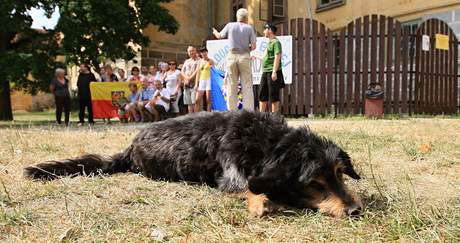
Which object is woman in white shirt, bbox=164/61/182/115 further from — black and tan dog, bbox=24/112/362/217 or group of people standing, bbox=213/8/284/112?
black and tan dog, bbox=24/112/362/217

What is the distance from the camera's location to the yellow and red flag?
14.4 m

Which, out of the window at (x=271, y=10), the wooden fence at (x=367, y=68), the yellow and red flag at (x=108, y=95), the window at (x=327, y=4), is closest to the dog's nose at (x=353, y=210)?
the wooden fence at (x=367, y=68)

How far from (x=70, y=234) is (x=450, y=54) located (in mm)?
14225

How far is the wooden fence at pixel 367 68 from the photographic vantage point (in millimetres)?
13078

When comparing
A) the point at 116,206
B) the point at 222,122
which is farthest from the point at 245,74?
the point at 116,206

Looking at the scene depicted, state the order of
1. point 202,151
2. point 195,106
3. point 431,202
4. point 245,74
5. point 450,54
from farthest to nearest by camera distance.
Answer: point 450,54
point 195,106
point 245,74
point 202,151
point 431,202

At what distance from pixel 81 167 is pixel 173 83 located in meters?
9.14

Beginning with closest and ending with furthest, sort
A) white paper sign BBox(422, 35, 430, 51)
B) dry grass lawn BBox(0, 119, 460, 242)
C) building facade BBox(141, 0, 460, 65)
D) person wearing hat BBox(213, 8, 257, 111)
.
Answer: dry grass lawn BBox(0, 119, 460, 242) → person wearing hat BBox(213, 8, 257, 111) → white paper sign BBox(422, 35, 430, 51) → building facade BBox(141, 0, 460, 65)

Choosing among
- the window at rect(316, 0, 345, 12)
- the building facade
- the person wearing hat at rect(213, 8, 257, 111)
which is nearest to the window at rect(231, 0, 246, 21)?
the building facade

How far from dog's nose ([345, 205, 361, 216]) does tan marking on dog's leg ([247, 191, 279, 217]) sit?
46 cm

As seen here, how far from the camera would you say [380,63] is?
13180mm

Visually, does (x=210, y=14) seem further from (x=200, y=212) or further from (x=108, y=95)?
(x=200, y=212)

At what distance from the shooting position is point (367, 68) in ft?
43.7

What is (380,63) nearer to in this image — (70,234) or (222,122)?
(222,122)
